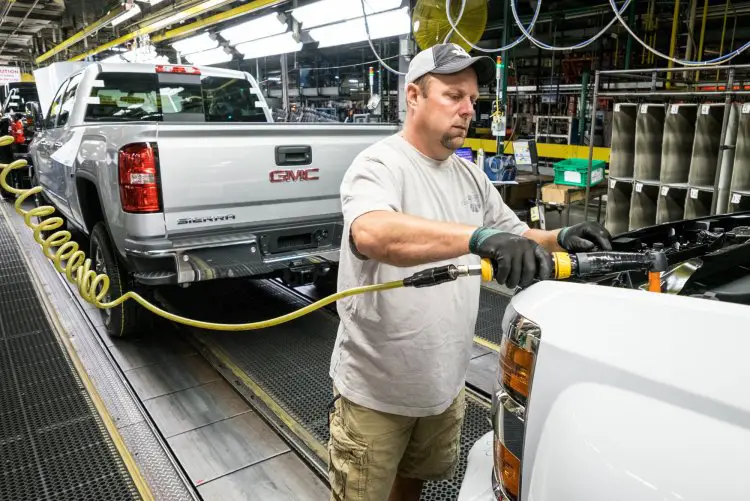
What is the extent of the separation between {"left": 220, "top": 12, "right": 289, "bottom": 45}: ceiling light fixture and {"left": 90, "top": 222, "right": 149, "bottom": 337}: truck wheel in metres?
6.96

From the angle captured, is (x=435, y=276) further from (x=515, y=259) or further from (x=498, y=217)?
(x=498, y=217)

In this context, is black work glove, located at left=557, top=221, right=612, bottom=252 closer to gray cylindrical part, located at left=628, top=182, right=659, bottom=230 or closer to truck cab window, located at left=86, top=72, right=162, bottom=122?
truck cab window, located at left=86, top=72, right=162, bottom=122

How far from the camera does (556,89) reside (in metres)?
10.0

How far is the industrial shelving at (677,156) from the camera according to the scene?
5.27 metres

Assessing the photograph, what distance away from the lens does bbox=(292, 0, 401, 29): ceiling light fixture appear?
24.6 ft

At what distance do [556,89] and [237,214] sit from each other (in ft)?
26.3

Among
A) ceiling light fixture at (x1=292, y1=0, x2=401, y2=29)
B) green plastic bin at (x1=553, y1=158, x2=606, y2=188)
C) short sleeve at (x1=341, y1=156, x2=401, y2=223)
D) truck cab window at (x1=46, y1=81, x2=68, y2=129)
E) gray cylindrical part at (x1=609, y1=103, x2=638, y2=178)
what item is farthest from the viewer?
ceiling light fixture at (x1=292, y1=0, x2=401, y2=29)

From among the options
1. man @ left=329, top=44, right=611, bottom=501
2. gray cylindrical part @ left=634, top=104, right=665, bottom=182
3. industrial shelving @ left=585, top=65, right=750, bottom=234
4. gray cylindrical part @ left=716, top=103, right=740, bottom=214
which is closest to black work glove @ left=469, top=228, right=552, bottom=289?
man @ left=329, top=44, right=611, bottom=501

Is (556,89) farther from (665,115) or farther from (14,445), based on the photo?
(14,445)

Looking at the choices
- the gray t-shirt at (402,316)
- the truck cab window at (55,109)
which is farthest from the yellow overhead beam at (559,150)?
the gray t-shirt at (402,316)

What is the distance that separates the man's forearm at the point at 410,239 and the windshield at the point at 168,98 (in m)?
4.44

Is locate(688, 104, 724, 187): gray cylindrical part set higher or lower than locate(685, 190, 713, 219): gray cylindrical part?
higher

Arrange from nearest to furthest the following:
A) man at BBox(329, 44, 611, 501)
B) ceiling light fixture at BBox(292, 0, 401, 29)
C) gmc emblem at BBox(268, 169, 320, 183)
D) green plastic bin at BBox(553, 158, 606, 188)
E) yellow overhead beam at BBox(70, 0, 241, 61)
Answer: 1. man at BBox(329, 44, 611, 501)
2. gmc emblem at BBox(268, 169, 320, 183)
3. green plastic bin at BBox(553, 158, 606, 188)
4. ceiling light fixture at BBox(292, 0, 401, 29)
5. yellow overhead beam at BBox(70, 0, 241, 61)

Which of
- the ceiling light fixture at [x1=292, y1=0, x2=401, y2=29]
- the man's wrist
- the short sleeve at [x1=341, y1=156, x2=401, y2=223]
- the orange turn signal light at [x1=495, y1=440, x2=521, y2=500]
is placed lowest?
the orange turn signal light at [x1=495, y1=440, x2=521, y2=500]
